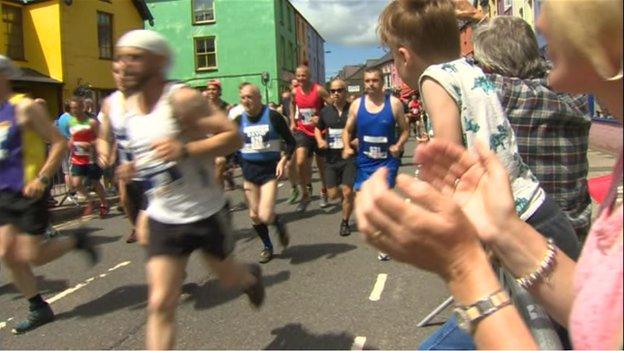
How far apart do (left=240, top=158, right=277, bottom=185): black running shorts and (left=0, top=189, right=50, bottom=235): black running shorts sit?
241 cm

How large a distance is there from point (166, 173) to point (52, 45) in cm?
1994

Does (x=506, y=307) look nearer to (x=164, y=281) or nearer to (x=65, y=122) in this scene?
(x=164, y=281)

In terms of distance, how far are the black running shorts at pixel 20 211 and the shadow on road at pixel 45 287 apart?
126cm

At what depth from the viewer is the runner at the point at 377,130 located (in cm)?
633

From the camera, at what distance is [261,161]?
6418 millimetres

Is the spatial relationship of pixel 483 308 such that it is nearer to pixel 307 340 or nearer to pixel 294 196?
pixel 307 340

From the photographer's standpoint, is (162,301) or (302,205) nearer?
(162,301)

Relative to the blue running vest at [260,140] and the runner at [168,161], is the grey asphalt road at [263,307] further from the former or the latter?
the blue running vest at [260,140]

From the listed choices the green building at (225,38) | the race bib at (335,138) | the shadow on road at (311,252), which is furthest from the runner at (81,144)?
the green building at (225,38)

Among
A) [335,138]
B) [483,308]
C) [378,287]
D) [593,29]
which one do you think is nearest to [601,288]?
[483,308]

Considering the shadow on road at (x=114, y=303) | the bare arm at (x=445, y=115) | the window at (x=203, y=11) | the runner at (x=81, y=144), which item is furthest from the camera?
the window at (x=203, y=11)

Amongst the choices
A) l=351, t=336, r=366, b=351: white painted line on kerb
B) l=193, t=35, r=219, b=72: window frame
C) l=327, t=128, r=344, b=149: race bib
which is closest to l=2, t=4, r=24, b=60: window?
l=193, t=35, r=219, b=72: window frame

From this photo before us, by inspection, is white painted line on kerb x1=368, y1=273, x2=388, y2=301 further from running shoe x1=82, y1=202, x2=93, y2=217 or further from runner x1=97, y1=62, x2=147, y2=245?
running shoe x1=82, y1=202, x2=93, y2=217

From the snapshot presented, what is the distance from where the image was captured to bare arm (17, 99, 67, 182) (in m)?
4.35
